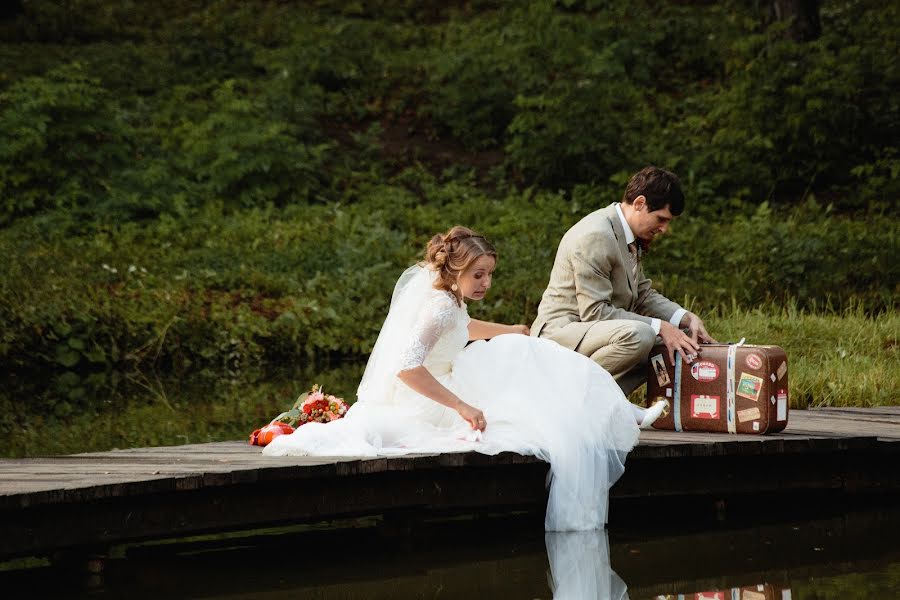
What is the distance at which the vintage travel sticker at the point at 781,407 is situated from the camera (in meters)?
6.56

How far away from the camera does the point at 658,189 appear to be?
21.9 ft

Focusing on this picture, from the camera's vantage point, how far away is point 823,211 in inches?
621

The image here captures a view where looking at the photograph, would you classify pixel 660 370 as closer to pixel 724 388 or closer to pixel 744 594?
pixel 724 388

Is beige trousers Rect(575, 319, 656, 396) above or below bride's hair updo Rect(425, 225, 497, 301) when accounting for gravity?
below

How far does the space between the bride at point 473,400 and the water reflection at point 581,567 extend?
2.9 inches

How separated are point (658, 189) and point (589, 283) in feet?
1.90

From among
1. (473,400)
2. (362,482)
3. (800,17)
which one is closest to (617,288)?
(473,400)

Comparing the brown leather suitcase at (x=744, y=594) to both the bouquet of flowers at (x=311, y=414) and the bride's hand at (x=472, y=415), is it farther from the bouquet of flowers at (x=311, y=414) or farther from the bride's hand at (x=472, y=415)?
the bouquet of flowers at (x=311, y=414)

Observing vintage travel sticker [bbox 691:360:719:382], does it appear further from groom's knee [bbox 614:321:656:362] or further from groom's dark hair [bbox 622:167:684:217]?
groom's dark hair [bbox 622:167:684:217]

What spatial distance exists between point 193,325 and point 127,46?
9.12 meters

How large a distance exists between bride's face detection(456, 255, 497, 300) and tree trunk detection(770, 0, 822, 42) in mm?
12900

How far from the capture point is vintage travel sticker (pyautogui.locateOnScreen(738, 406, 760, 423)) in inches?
258

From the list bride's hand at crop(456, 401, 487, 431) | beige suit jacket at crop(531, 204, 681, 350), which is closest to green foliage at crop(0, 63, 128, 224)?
beige suit jacket at crop(531, 204, 681, 350)

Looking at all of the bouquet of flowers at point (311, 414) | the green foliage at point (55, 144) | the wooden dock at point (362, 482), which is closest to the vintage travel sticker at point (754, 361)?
the wooden dock at point (362, 482)
